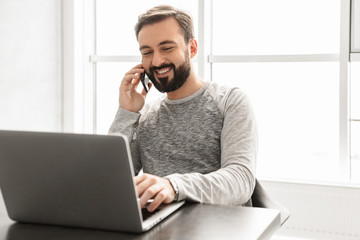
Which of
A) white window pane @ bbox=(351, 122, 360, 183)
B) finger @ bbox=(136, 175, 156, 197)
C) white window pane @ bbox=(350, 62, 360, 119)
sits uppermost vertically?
white window pane @ bbox=(350, 62, 360, 119)

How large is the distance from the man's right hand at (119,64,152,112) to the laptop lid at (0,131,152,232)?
92 centimetres

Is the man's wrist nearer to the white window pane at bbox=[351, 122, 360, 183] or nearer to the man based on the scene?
the man

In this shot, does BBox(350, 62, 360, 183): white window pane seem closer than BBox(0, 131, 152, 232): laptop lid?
No

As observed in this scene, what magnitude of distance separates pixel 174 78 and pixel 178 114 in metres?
0.14

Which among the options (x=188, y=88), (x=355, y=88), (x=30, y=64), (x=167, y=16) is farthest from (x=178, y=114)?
(x=30, y=64)

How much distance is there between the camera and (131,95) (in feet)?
7.03

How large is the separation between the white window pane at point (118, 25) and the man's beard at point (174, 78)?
1851 mm

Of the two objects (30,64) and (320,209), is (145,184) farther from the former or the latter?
(30,64)

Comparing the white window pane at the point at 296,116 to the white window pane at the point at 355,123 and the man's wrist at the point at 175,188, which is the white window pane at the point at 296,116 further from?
the man's wrist at the point at 175,188

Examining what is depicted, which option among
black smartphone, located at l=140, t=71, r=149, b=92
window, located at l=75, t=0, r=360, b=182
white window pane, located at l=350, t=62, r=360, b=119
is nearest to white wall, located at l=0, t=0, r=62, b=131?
window, located at l=75, t=0, r=360, b=182

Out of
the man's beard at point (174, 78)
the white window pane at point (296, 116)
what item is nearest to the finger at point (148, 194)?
the man's beard at point (174, 78)

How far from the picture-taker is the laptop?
3.56 feet

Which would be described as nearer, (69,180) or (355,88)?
(69,180)

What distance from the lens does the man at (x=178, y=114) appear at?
184 cm
